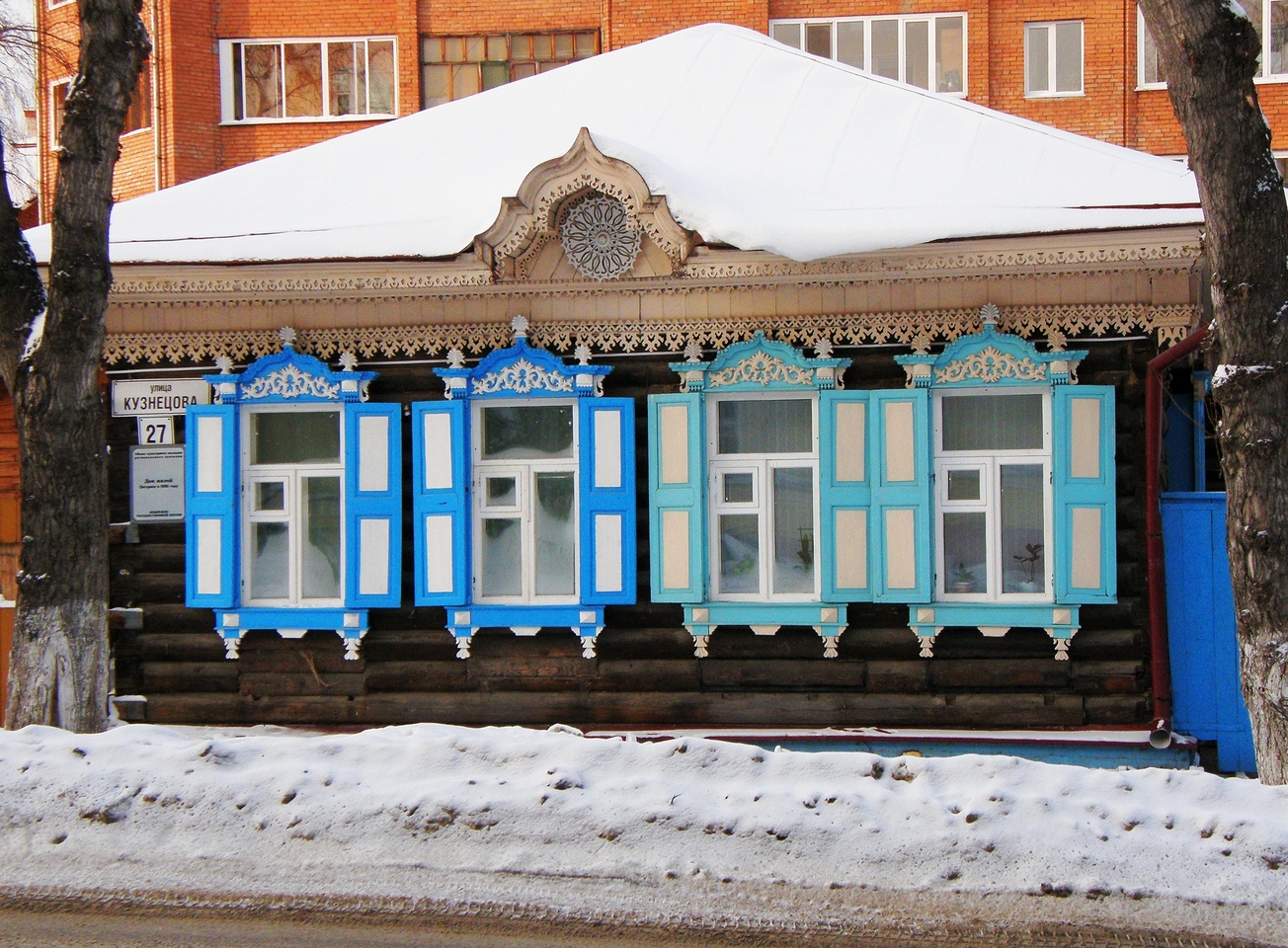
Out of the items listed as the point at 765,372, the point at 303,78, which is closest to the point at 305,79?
the point at 303,78

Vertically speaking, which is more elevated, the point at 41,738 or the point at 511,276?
the point at 511,276

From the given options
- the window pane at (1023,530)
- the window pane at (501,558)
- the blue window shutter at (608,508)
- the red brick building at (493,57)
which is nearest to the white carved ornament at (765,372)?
the blue window shutter at (608,508)

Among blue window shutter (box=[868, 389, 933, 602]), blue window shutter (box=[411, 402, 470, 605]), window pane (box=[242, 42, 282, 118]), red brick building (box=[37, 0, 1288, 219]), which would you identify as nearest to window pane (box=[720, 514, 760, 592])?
A: blue window shutter (box=[868, 389, 933, 602])

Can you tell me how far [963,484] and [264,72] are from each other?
17.8 m

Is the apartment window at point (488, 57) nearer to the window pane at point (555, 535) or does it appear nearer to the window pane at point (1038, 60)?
the window pane at point (1038, 60)

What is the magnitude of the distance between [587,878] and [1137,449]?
Result: 15.6 ft

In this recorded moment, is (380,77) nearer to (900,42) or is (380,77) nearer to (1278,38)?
(900,42)

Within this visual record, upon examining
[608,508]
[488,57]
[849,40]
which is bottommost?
[608,508]

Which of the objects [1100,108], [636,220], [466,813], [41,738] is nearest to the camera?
[466,813]

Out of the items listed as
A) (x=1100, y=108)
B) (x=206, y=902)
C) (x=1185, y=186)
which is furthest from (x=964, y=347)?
(x=1100, y=108)

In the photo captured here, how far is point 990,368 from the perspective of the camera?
7629 mm

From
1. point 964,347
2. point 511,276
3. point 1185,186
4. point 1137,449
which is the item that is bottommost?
point 1137,449

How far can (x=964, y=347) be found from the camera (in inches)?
301

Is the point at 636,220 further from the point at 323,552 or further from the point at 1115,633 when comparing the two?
the point at 1115,633
